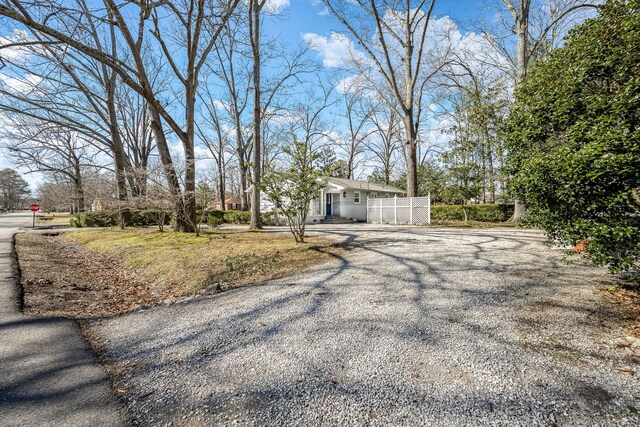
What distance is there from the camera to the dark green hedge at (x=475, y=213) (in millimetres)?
17484

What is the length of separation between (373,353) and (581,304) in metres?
2.80

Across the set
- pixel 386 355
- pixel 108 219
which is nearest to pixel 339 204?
pixel 108 219

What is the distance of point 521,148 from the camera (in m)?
4.40

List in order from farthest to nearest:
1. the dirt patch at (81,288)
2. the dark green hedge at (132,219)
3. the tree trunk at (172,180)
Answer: the dark green hedge at (132,219) → the tree trunk at (172,180) → the dirt patch at (81,288)

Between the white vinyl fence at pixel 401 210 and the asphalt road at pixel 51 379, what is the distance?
1594 centimetres

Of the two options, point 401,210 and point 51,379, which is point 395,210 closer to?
point 401,210

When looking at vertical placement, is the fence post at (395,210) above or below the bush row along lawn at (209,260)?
above

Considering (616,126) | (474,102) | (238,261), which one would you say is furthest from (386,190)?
(616,126)

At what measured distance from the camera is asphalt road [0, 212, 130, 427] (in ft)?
6.07

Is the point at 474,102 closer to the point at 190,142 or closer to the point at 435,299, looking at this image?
the point at 190,142

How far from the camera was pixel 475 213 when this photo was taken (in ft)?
59.8

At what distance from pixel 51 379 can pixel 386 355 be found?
268 cm

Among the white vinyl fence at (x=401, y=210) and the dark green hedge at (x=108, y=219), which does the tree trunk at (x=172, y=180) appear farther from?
the white vinyl fence at (x=401, y=210)

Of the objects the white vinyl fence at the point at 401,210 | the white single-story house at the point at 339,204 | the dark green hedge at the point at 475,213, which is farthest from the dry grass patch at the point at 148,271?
the dark green hedge at the point at 475,213
